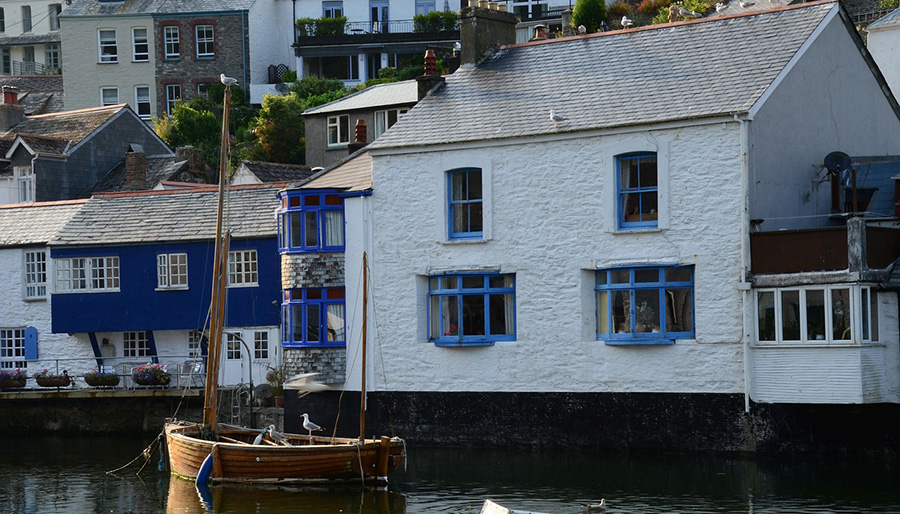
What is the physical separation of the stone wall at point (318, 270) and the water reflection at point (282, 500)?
7539 mm

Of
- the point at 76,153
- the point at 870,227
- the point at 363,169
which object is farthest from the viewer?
the point at 76,153

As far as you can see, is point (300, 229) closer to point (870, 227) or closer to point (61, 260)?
point (61, 260)

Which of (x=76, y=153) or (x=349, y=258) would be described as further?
(x=76, y=153)

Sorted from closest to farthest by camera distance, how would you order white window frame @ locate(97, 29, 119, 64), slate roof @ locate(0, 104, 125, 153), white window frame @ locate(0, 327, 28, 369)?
white window frame @ locate(0, 327, 28, 369) → slate roof @ locate(0, 104, 125, 153) → white window frame @ locate(97, 29, 119, 64)

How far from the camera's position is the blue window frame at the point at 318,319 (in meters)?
35.8

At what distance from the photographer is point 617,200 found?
3231cm

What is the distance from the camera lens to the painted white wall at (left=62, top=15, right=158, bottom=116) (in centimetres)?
7412

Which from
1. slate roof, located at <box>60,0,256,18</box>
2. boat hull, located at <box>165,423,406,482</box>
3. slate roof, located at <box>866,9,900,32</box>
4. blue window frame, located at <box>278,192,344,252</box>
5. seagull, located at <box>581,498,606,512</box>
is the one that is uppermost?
slate roof, located at <box>60,0,256,18</box>

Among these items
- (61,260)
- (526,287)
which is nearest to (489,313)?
(526,287)

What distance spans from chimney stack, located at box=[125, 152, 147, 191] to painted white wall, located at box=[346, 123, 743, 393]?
1931cm

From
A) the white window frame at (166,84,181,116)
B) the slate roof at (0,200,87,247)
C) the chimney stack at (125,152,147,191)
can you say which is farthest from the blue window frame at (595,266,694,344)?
the white window frame at (166,84,181,116)

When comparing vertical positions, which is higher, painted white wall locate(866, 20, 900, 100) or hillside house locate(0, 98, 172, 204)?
painted white wall locate(866, 20, 900, 100)

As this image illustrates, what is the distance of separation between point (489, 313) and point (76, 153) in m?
27.0

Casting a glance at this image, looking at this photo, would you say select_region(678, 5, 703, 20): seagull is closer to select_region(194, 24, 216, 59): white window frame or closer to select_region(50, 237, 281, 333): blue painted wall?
select_region(50, 237, 281, 333): blue painted wall
